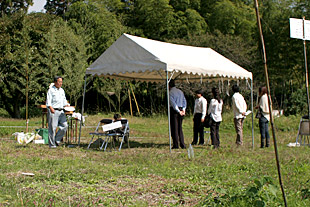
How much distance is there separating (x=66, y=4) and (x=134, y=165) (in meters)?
28.0

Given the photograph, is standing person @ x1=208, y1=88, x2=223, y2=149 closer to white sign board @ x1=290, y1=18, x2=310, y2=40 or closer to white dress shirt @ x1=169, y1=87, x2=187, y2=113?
white dress shirt @ x1=169, y1=87, x2=187, y2=113

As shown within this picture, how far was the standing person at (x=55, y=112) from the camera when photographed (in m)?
9.72

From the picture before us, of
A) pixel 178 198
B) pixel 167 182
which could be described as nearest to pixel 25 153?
Answer: pixel 167 182

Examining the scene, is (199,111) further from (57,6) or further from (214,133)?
(57,6)

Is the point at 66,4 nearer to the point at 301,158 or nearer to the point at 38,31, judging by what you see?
the point at 38,31

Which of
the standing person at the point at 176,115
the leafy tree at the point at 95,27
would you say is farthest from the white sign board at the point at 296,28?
the leafy tree at the point at 95,27

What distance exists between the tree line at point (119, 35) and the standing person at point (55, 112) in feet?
34.5

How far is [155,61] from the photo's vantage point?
9.23 m

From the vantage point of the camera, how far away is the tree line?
2202 cm

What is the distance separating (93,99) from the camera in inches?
1091

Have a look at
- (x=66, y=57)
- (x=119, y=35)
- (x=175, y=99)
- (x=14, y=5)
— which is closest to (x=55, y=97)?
(x=175, y=99)

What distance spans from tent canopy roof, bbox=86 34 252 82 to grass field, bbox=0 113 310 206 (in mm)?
1994

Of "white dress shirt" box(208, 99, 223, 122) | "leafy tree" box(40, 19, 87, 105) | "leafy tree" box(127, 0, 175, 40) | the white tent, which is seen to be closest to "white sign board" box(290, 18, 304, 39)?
the white tent

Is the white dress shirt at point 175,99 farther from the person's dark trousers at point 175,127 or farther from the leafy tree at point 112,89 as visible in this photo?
the leafy tree at point 112,89
